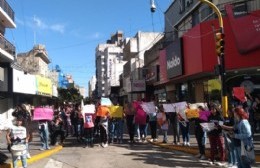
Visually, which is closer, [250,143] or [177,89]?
[250,143]

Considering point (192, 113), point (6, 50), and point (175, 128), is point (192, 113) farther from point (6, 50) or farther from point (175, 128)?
point (6, 50)

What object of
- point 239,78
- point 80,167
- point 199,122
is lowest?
point 80,167

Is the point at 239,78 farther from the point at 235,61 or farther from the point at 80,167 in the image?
the point at 80,167

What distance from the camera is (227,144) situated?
13445 mm

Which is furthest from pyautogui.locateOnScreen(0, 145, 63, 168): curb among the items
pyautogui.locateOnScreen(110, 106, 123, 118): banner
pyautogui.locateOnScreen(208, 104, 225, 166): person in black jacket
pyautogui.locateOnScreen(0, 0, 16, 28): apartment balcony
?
pyautogui.locateOnScreen(0, 0, 16, 28): apartment balcony

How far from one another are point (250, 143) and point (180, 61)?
22.8 meters

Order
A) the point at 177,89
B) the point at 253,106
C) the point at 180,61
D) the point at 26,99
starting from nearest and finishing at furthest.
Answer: the point at 253,106 → the point at 180,61 → the point at 177,89 → the point at 26,99

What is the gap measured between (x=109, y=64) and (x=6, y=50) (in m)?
91.8

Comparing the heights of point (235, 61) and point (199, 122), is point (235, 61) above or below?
above

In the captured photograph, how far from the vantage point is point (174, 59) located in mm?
34938

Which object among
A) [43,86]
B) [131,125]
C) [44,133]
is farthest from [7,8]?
[44,133]

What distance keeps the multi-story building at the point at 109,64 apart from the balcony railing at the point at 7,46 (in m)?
51.3

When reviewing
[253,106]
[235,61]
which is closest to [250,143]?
[253,106]

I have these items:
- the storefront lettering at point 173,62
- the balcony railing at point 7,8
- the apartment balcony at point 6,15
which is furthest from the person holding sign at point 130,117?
the balcony railing at point 7,8
